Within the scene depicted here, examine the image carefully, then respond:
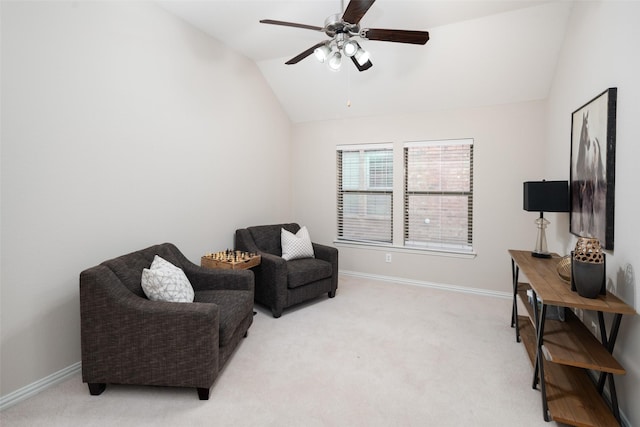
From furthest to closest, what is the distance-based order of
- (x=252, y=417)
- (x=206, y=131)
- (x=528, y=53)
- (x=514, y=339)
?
1. (x=206, y=131)
2. (x=528, y=53)
3. (x=514, y=339)
4. (x=252, y=417)

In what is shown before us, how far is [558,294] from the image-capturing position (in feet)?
6.23

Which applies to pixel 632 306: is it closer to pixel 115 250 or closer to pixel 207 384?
pixel 207 384

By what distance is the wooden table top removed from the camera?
5.66 ft

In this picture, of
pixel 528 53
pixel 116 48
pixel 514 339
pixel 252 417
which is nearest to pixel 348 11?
pixel 116 48

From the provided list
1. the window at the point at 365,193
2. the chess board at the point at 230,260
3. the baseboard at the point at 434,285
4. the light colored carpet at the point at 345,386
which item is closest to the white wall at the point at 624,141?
the light colored carpet at the point at 345,386

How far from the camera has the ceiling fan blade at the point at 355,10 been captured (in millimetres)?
1957

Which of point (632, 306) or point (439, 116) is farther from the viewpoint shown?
point (439, 116)

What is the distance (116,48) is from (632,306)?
3.80 m

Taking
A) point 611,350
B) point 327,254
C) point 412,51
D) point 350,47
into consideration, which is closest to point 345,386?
point 611,350

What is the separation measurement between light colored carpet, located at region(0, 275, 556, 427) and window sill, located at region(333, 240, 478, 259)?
0.96m

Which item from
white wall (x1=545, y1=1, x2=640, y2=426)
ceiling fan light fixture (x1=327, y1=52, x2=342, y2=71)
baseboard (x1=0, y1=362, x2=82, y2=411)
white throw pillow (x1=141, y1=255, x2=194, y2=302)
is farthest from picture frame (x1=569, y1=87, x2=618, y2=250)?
baseboard (x1=0, y1=362, x2=82, y2=411)

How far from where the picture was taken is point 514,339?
2.89 metres

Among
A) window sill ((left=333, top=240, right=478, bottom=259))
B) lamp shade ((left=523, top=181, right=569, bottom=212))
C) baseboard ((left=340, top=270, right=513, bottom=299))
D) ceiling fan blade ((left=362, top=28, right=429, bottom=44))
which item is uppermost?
ceiling fan blade ((left=362, top=28, right=429, bottom=44))

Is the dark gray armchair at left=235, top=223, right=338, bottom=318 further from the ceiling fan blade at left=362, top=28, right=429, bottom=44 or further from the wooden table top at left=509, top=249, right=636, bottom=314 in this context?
the ceiling fan blade at left=362, top=28, right=429, bottom=44
